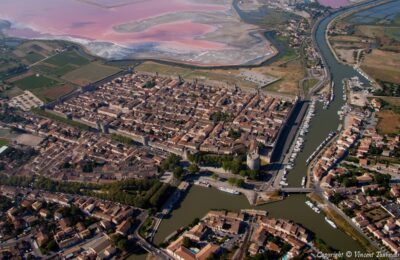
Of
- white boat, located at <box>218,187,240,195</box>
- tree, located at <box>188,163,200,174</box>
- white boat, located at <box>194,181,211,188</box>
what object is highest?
tree, located at <box>188,163,200,174</box>

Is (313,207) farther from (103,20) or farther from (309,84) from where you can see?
(103,20)

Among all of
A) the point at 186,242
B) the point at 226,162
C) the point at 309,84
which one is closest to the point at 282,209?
the point at 226,162

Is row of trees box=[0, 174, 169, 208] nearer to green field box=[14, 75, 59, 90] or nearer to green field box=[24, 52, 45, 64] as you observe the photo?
green field box=[14, 75, 59, 90]

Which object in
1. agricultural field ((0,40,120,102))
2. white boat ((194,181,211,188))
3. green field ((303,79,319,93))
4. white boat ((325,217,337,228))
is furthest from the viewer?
agricultural field ((0,40,120,102))

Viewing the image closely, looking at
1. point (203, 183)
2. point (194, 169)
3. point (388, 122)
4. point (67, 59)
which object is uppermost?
point (388, 122)

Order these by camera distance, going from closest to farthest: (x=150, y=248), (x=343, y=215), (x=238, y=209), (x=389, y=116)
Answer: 1. (x=150, y=248)
2. (x=343, y=215)
3. (x=238, y=209)
4. (x=389, y=116)

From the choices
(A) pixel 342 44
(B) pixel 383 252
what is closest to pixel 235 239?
(B) pixel 383 252

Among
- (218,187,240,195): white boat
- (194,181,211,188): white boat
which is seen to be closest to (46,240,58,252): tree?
(194,181,211,188): white boat
